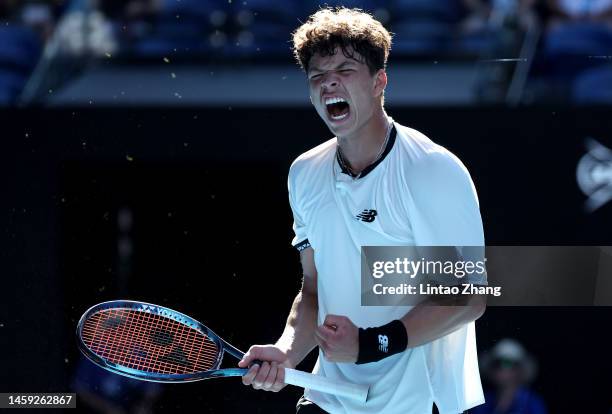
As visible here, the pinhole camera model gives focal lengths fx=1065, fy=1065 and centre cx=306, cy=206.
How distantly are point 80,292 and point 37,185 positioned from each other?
1.52ft

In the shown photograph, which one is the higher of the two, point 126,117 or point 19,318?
point 126,117

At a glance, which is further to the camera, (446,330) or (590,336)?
(590,336)

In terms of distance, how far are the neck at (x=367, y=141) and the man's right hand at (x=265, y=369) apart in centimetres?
53

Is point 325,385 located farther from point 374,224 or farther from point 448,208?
point 448,208

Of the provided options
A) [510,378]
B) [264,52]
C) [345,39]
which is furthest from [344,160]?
[264,52]

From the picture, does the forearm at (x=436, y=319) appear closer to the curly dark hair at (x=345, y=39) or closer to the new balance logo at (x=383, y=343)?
the new balance logo at (x=383, y=343)

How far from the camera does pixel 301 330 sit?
2941 mm

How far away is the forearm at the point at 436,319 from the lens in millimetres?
2613

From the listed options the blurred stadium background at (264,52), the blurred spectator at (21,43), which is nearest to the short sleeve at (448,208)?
the blurred stadium background at (264,52)

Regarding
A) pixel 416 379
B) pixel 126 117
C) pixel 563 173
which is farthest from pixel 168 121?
pixel 416 379

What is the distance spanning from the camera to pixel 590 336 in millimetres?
4180

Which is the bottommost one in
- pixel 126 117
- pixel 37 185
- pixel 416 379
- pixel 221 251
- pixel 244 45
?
pixel 416 379

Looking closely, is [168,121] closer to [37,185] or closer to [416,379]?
[37,185]

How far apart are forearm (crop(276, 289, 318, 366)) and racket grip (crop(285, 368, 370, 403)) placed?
0.38ft
